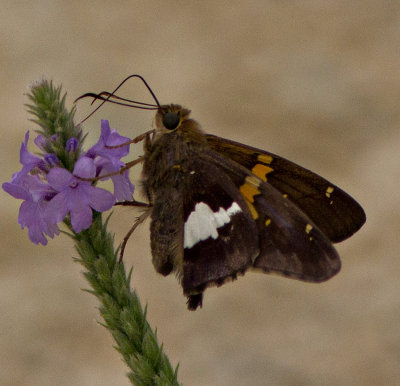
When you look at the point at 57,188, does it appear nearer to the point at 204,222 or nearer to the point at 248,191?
the point at 204,222

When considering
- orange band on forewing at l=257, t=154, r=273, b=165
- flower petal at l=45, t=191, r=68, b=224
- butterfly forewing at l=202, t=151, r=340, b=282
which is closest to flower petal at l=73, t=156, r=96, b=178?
flower petal at l=45, t=191, r=68, b=224

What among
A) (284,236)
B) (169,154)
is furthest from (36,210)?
(284,236)

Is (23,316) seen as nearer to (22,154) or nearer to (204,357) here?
(204,357)

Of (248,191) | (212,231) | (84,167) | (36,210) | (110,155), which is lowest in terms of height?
(36,210)

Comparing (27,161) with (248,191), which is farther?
(248,191)

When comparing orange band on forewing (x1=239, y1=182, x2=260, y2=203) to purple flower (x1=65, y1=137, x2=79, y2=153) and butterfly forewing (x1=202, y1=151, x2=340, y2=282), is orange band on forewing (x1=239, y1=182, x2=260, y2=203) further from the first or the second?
purple flower (x1=65, y1=137, x2=79, y2=153)

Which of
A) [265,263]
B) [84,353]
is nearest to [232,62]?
[84,353]

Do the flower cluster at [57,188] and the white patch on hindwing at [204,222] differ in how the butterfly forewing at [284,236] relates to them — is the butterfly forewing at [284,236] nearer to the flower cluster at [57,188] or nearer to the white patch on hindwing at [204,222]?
the white patch on hindwing at [204,222]
